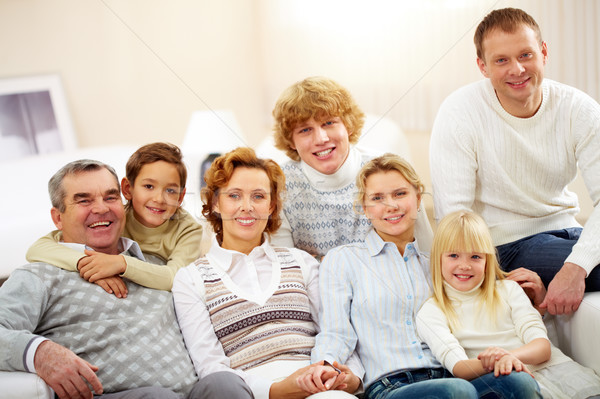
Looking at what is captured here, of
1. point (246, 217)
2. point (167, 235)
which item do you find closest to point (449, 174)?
point (246, 217)

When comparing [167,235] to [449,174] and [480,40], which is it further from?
[480,40]

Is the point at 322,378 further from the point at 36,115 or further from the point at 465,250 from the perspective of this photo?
the point at 36,115

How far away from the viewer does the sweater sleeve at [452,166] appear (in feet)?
3.48

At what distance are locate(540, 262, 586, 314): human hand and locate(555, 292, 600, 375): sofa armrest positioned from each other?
15mm

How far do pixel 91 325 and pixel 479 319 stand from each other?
1.87 feet

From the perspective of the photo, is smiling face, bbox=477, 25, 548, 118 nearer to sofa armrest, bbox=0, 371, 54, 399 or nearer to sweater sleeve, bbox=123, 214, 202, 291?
sweater sleeve, bbox=123, 214, 202, 291

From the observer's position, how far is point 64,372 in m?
0.78

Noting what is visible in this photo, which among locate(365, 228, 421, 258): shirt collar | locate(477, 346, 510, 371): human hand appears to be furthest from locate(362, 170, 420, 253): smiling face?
locate(477, 346, 510, 371): human hand

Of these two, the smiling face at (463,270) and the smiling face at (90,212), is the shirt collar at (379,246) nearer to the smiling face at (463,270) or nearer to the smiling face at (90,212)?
the smiling face at (463,270)

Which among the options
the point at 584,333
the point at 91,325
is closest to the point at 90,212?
the point at 91,325

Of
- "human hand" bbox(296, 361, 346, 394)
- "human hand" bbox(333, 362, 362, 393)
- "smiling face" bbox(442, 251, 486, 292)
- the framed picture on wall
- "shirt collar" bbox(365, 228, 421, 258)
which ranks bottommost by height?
"human hand" bbox(333, 362, 362, 393)

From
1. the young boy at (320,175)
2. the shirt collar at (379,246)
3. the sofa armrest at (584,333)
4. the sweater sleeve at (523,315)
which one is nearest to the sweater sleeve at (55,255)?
the young boy at (320,175)

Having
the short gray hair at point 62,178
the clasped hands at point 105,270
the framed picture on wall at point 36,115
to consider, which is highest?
the framed picture on wall at point 36,115

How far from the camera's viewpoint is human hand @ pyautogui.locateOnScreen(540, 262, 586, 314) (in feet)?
3.16
